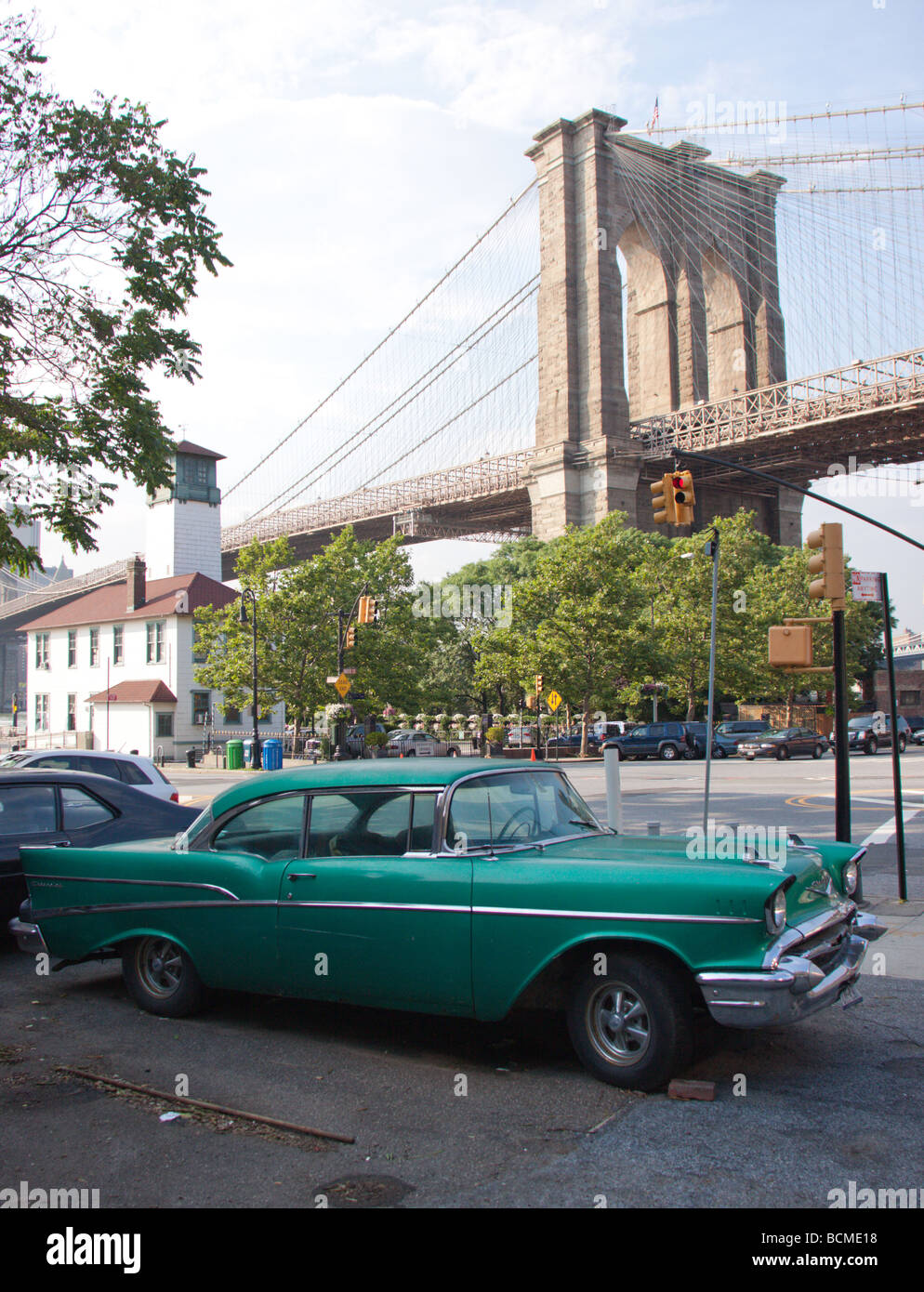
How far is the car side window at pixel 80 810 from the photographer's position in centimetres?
800

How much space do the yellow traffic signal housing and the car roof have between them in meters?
4.07

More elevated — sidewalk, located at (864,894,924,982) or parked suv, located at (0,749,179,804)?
parked suv, located at (0,749,179,804)

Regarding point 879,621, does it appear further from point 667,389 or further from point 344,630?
point 344,630

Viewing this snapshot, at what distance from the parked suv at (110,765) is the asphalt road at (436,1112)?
686cm

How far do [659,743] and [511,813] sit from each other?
38.1 metres

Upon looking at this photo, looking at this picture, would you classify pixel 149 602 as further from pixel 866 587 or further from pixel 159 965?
pixel 159 965

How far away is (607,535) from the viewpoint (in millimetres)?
49688

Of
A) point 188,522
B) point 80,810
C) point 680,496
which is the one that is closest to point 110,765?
point 80,810

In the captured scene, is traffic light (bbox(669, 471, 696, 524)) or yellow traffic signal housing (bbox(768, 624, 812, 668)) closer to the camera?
yellow traffic signal housing (bbox(768, 624, 812, 668))

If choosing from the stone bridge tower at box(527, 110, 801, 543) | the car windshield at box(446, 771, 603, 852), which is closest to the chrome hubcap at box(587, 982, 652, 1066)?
the car windshield at box(446, 771, 603, 852)

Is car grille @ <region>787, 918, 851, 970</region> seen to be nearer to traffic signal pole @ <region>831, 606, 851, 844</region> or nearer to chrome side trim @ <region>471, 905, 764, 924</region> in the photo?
chrome side trim @ <region>471, 905, 764, 924</region>

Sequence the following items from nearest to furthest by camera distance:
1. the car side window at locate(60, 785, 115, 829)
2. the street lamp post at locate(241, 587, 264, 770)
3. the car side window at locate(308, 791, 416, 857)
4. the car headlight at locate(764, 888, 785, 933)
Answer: the car headlight at locate(764, 888, 785, 933)
the car side window at locate(308, 791, 416, 857)
the car side window at locate(60, 785, 115, 829)
the street lamp post at locate(241, 587, 264, 770)

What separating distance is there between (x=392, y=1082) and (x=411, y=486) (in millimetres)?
75718

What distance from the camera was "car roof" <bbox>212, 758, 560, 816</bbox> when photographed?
529 centimetres
